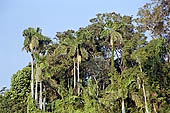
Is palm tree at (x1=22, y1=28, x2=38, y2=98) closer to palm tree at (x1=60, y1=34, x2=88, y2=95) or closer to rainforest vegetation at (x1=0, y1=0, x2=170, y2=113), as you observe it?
rainforest vegetation at (x1=0, y1=0, x2=170, y2=113)

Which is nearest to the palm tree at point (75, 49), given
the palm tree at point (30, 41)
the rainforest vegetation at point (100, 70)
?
the rainforest vegetation at point (100, 70)

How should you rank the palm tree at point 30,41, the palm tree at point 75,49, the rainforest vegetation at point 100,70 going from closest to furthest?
the rainforest vegetation at point 100,70, the palm tree at point 75,49, the palm tree at point 30,41

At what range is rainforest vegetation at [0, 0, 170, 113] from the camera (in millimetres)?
25656

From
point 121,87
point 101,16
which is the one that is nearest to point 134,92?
point 121,87

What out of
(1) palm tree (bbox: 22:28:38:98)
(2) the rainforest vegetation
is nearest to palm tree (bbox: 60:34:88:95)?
(2) the rainforest vegetation

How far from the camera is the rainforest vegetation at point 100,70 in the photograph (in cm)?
2566

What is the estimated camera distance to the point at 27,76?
37.4 meters

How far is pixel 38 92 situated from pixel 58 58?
16.3 ft

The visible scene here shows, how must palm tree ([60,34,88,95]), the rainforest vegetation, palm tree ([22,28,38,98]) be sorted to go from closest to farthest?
the rainforest vegetation
palm tree ([60,34,88,95])
palm tree ([22,28,38,98])

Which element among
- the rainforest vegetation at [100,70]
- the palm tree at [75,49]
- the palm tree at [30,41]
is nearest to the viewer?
the rainforest vegetation at [100,70]

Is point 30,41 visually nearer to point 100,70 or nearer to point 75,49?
point 75,49

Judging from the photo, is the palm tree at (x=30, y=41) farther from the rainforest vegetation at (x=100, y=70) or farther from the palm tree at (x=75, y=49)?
the palm tree at (x=75, y=49)

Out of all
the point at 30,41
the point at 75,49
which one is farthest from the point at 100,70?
the point at 30,41

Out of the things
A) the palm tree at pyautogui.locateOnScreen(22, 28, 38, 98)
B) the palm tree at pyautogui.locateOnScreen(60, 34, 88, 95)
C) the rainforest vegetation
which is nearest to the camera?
the rainforest vegetation
